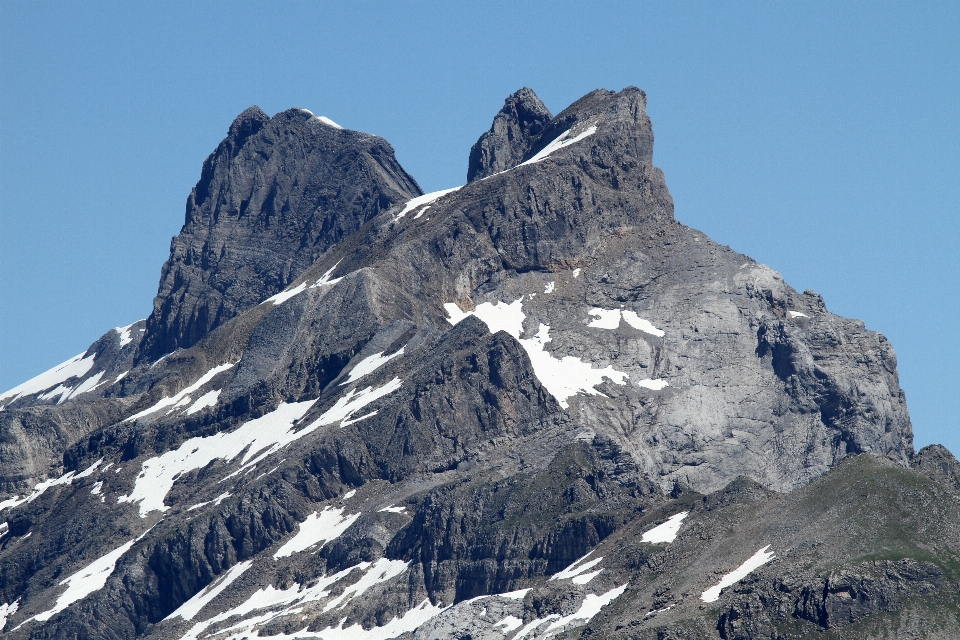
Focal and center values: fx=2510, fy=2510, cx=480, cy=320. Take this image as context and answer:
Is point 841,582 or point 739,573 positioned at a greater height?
point 739,573

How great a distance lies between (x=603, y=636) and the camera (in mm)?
190750

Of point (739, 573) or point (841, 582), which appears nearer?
point (841, 582)

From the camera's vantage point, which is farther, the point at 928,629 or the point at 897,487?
the point at 897,487

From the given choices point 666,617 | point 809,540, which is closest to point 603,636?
point 666,617

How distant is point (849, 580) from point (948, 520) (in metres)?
13.8

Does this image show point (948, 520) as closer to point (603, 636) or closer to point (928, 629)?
point (928, 629)

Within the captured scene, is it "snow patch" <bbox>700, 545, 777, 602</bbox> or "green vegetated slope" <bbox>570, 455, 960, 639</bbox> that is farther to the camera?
"snow patch" <bbox>700, 545, 777, 602</bbox>

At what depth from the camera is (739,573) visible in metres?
195

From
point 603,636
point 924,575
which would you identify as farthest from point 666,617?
point 924,575

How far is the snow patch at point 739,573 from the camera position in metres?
192

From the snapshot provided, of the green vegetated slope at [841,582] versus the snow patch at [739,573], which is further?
the snow patch at [739,573]

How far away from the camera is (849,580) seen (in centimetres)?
18238

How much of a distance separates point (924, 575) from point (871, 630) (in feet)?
A: 24.2

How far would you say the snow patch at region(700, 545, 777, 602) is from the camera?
192125 millimetres
